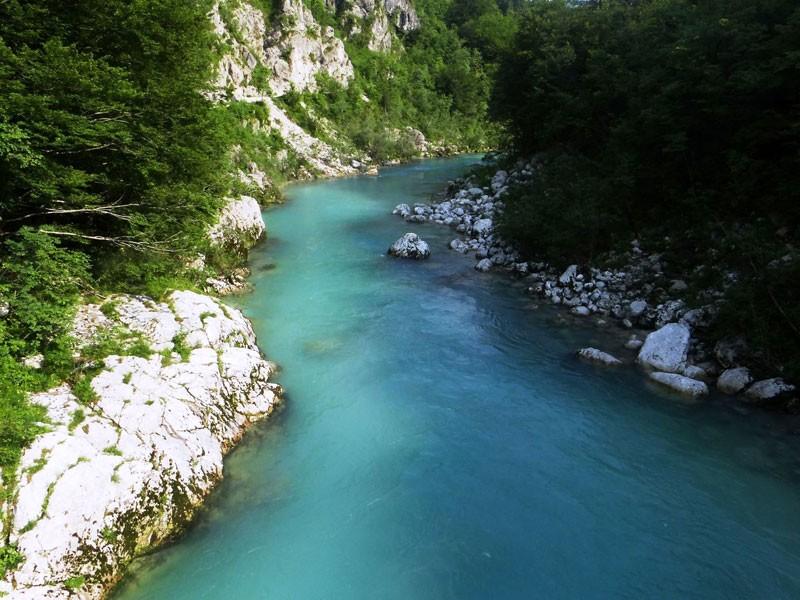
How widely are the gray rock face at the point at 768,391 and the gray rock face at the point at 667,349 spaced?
1.62 meters

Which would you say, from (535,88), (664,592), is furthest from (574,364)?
(535,88)

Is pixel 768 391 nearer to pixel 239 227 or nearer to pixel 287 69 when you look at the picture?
pixel 239 227

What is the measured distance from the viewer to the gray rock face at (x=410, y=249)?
23.0 meters

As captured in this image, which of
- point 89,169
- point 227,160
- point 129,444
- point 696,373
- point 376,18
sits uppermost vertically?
point 376,18

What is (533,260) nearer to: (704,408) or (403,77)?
(704,408)

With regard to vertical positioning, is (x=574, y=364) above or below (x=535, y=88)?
below

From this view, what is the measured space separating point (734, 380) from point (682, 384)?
3.85 ft

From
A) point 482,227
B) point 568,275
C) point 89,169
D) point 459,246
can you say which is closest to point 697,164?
point 568,275

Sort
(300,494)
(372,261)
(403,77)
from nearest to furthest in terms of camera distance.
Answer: (300,494)
(372,261)
(403,77)

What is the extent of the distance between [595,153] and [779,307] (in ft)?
51.6

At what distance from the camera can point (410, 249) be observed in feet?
75.8

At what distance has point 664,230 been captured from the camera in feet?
59.2

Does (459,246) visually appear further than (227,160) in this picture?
Yes

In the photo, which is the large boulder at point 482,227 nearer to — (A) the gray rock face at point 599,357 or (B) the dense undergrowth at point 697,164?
(B) the dense undergrowth at point 697,164
